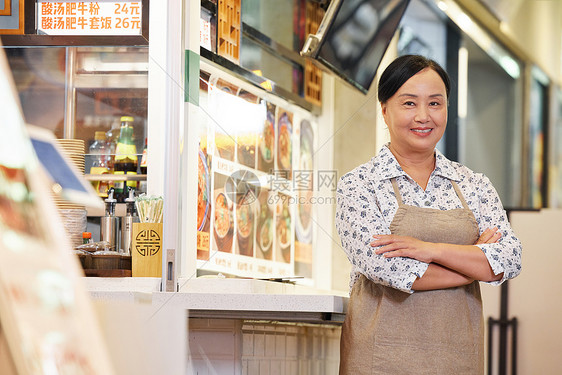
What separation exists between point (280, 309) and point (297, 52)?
235cm

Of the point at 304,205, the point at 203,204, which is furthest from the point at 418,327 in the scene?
the point at 304,205

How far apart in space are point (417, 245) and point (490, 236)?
235 mm

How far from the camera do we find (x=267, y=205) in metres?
3.59

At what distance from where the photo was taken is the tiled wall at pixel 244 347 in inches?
90.7

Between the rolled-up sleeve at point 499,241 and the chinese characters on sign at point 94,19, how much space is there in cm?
173

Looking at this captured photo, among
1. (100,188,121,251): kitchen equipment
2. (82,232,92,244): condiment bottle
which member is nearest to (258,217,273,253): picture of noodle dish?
(100,188,121,251): kitchen equipment

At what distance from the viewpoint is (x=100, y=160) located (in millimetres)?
3566

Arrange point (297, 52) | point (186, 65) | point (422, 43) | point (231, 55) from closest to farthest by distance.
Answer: point (186, 65) < point (231, 55) < point (297, 52) < point (422, 43)

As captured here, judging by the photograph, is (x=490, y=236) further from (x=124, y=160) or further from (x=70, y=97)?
(x=70, y=97)

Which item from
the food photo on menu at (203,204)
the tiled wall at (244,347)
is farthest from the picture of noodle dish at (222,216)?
the tiled wall at (244,347)

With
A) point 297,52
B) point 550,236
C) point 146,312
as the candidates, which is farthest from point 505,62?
point 146,312

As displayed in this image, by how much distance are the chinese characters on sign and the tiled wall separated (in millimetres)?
1518

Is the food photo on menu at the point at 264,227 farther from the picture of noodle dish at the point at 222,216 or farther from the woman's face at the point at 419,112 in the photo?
the woman's face at the point at 419,112

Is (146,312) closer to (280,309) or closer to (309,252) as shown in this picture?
(280,309)
